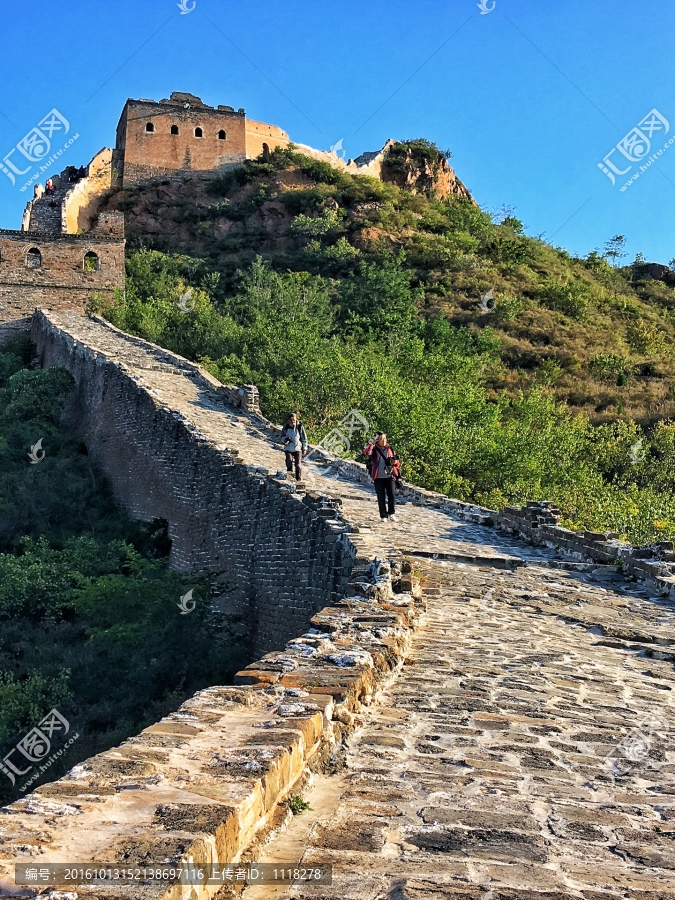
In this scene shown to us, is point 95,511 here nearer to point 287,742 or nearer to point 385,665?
point 385,665

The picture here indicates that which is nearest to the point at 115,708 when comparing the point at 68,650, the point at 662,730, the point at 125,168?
the point at 68,650

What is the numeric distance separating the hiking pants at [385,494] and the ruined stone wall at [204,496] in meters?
1.56

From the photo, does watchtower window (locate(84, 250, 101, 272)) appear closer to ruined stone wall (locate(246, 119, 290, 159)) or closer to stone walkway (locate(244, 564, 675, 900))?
ruined stone wall (locate(246, 119, 290, 159))

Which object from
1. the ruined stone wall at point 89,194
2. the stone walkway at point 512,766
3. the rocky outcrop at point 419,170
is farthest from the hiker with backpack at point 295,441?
the rocky outcrop at point 419,170

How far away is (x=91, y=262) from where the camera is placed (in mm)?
29750

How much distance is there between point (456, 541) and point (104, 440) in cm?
985

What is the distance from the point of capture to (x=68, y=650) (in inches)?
413

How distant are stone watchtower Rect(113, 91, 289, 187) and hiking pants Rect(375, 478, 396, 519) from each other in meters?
39.7

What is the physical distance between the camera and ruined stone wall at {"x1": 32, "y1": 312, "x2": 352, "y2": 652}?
9250 millimetres

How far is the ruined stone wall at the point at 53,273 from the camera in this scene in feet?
95.3

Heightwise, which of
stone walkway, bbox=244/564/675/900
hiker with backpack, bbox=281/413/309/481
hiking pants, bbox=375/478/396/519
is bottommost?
stone walkway, bbox=244/564/675/900
